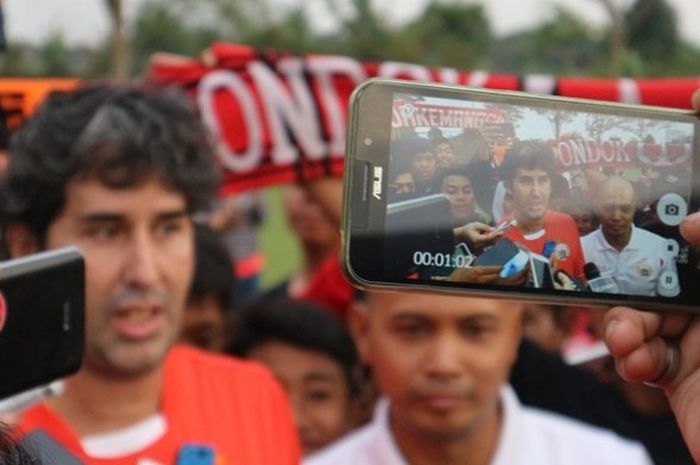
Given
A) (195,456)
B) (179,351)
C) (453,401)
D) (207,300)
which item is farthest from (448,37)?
(195,456)

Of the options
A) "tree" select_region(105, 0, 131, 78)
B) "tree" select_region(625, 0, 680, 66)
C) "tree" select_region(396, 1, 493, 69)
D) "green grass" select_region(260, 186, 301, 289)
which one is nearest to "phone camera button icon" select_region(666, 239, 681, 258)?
"tree" select_region(105, 0, 131, 78)

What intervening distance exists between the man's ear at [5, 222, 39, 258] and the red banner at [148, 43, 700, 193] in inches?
60.6

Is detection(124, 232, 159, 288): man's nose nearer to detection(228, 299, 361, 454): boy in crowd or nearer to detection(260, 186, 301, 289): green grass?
detection(228, 299, 361, 454): boy in crowd

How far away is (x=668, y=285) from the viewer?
1.32 metres

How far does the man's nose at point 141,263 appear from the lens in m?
2.01

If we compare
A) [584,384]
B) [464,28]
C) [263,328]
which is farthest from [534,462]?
[464,28]

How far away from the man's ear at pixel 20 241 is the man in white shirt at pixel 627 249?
1.20 m

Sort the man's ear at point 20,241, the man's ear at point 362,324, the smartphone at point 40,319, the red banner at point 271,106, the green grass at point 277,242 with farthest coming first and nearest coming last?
1. the green grass at point 277,242
2. the red banner at point 271,106
3. the man's ear at point 362,324
4. the man's ear at point 20,241
5. the smartphone at point 40,319

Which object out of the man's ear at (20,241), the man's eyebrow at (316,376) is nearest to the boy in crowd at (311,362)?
the man's eyebrow at (316,376)

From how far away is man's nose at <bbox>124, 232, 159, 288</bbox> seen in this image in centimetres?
201

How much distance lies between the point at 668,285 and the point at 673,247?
4 cm

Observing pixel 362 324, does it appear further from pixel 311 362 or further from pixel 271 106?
pixel 271 106

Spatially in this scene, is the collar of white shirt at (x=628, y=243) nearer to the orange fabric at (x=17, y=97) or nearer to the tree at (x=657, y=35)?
the orange fabric at (x=17, y=97)

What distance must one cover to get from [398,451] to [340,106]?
5.72 ft
